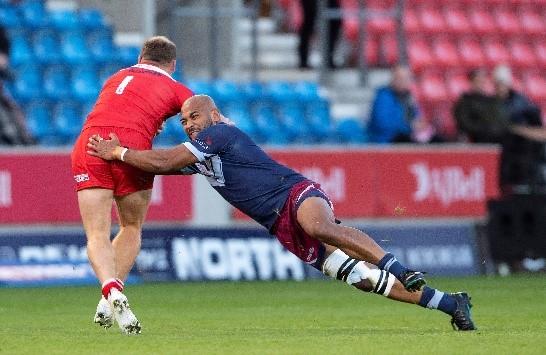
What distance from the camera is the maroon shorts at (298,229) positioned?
1041 centimetres

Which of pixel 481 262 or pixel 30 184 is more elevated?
pixel 30 184

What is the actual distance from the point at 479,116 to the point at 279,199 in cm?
928

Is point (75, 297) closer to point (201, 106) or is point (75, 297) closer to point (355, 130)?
point (201, 106)

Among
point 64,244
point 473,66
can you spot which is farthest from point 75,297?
point 473,66

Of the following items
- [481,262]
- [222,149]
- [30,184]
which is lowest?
[481,262]

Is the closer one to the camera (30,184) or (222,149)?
(222,149)

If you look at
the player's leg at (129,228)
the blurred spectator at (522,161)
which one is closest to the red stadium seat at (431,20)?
the blurred spectator at (522,161)

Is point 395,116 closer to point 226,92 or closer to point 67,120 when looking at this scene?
point 226,92

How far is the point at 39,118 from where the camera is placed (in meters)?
18.2

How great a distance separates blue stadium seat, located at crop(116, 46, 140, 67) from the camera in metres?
19.3

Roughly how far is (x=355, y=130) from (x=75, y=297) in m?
6.70

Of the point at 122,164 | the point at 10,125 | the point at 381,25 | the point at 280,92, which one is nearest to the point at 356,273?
the point at 122,164

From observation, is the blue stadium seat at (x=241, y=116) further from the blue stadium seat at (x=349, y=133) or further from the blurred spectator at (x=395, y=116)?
the blurred spectator at (x=395, y=116)

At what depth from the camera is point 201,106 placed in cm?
1045
